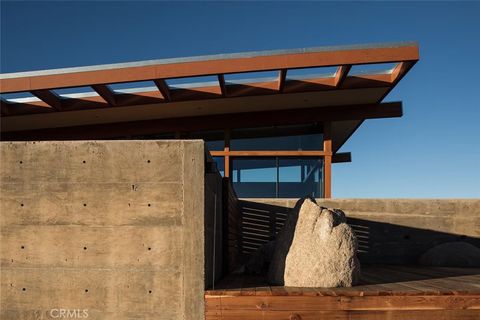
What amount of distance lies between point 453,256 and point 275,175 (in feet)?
22.7

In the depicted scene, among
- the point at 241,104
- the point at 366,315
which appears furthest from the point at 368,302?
the point at 241,104

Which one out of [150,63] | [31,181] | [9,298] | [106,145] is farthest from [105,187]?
[150,63]

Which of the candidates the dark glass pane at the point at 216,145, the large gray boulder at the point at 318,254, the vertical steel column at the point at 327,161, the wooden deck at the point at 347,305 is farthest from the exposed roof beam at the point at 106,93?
the wooden deck at the point at 347,305

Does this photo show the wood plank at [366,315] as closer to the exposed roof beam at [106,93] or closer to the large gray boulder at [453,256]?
the large gray boulder at [453,256]

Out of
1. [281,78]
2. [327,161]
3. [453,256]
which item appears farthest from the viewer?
[327,161]

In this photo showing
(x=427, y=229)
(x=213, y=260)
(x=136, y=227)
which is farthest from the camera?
(x=427, y=229)

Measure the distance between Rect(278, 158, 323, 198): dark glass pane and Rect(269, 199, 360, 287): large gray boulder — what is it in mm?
8918

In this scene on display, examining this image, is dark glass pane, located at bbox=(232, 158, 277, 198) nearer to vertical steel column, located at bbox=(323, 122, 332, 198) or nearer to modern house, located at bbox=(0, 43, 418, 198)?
modern house, located at bbox=(0, 43, 418, 198)

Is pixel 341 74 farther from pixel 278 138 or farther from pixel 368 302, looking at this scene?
pixel 368 302

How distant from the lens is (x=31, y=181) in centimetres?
563

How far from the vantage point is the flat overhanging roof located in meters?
10.8

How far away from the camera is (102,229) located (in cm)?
552

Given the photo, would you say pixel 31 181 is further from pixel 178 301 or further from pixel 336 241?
pixel 336 241

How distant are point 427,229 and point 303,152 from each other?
215 inches
